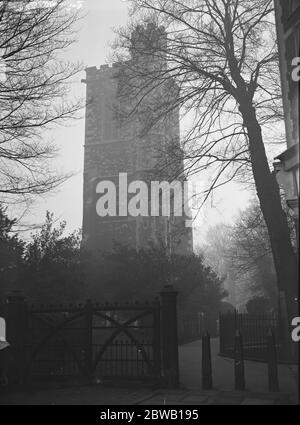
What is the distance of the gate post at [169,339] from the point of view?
877 centimetres

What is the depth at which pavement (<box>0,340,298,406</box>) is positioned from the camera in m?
7.42

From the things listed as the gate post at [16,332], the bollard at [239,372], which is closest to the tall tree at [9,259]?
the gate post at [16,332]

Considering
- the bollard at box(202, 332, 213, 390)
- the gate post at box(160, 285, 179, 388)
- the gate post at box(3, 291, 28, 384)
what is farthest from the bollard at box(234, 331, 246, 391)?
the gate post at box(3, 291, 28, 384)

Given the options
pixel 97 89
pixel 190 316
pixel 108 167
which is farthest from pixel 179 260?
pixel 97 89

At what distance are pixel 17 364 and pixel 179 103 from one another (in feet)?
34.5

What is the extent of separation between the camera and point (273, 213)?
1441 centimetres

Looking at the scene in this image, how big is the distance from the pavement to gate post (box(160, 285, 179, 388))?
0.29 m

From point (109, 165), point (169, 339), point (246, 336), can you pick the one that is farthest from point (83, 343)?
point (109, 165)

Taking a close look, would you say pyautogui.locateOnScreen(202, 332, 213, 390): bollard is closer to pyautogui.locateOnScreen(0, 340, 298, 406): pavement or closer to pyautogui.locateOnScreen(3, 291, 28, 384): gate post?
pyautogui.locateOnScreen(0, 340, 298, 406): pavement

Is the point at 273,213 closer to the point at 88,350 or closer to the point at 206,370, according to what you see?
the point at 206,370

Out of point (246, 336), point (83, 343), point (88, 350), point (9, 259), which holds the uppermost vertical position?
point (9, 259)

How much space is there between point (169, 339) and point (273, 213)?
7040 millimetres

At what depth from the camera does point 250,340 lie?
53.9 ft
